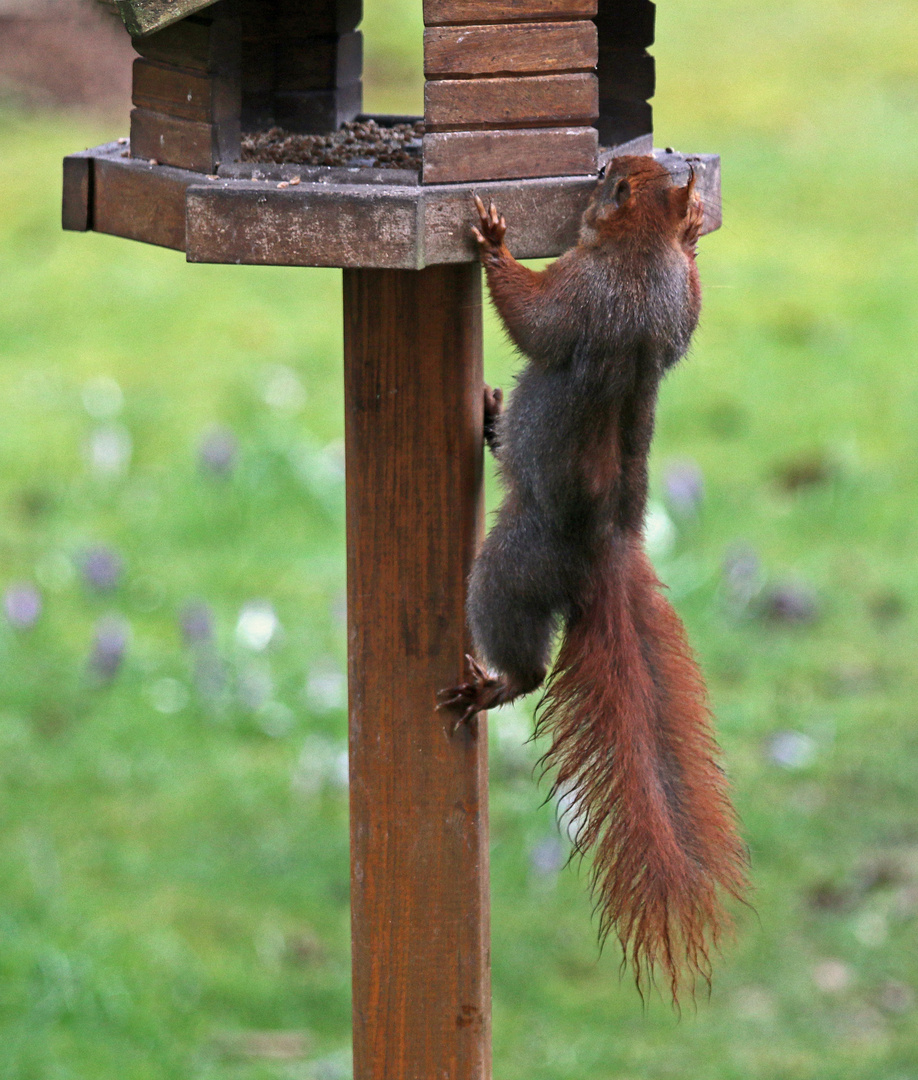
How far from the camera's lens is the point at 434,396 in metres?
2.09

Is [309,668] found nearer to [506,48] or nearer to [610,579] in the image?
[610,579]

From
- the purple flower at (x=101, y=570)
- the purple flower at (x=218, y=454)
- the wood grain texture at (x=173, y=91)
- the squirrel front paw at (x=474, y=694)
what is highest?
the wood grain texture at (x=173, y=91)

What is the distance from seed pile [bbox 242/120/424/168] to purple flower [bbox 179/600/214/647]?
5.28ft

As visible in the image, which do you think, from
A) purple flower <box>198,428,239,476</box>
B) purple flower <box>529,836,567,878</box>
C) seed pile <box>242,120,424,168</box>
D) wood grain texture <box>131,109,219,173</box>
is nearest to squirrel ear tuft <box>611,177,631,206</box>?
seed pile <box>242,120,424,168</box>

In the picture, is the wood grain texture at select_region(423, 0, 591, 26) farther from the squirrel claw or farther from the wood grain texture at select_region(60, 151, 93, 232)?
the wood grain texture at select_region(60, 151, 93, 232)

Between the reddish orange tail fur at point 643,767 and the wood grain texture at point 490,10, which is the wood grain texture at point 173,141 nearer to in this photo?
the wood grain texture at point 490,10

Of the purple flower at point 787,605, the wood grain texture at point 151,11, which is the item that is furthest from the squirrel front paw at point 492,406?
the purple flower at point 787,605

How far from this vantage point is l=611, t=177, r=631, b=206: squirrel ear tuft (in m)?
1.90

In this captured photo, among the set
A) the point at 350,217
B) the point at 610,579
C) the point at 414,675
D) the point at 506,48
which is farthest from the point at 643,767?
the point at 506,48

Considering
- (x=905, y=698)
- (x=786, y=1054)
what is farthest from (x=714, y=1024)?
(x=905, y=698)

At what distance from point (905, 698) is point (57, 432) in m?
2.84

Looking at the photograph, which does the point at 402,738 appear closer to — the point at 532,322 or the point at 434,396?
the point at 434,396

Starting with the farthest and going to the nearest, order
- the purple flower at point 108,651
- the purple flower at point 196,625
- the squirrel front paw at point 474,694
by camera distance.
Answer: the purple flower at point 108,651
the purple flower at point 196,625
the squirrel front paw at point 474,694

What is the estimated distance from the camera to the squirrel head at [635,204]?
191cm
